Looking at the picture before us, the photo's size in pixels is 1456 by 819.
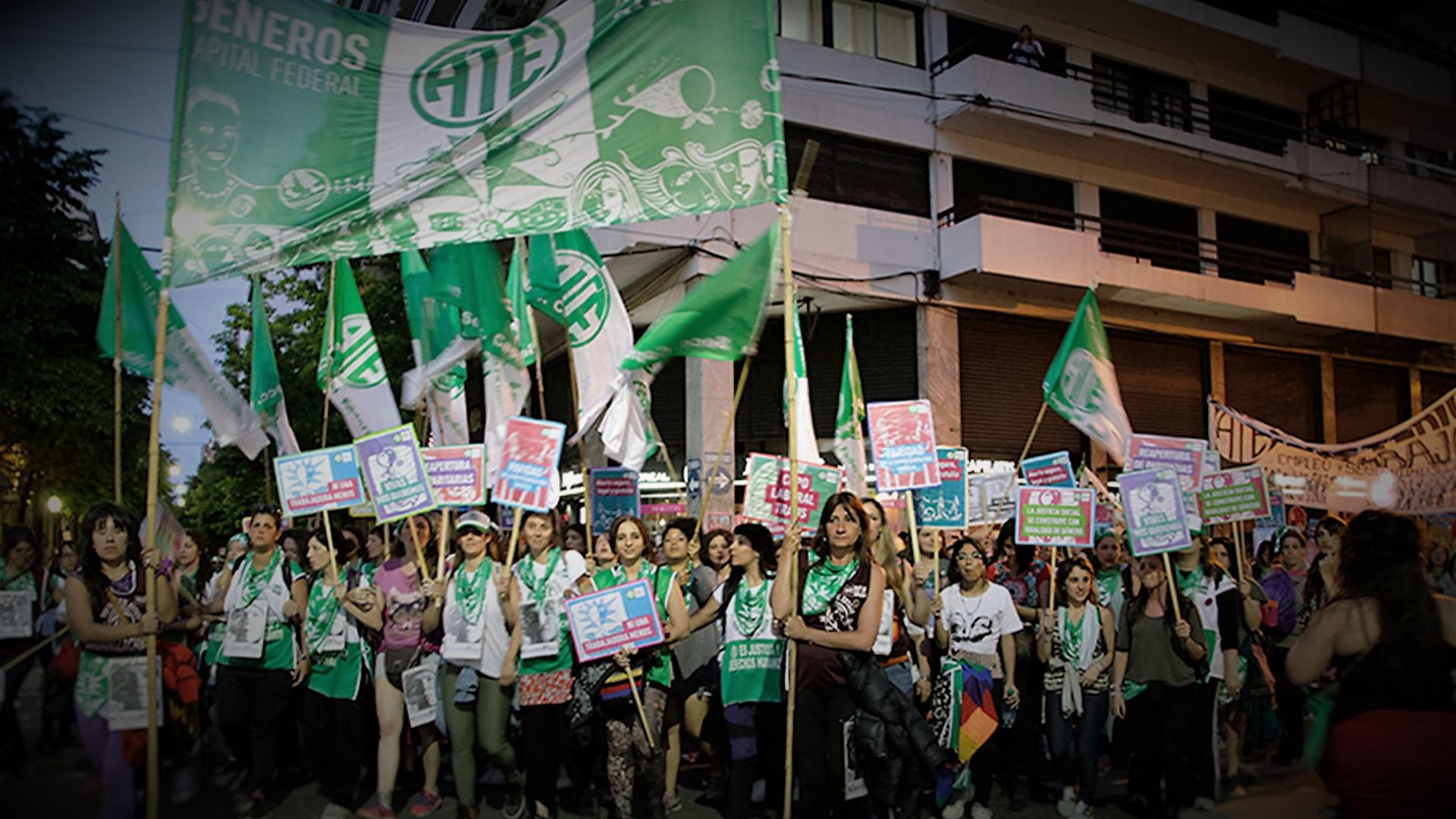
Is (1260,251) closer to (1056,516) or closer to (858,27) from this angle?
(858,27)

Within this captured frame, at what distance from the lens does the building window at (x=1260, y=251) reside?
2108 centimetres

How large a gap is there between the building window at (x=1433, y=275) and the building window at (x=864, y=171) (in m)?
15.1

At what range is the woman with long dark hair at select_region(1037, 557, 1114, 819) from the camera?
7082 mm

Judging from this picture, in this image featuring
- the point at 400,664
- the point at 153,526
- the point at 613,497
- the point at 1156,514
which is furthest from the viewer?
the point at 613,497

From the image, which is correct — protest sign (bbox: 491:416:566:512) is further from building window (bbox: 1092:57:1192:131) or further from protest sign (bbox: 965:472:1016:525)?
building window (bbox: 1092:57:1192:131)

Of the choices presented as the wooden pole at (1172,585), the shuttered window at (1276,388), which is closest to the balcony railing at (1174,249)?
the shuttered window at (1276,388)

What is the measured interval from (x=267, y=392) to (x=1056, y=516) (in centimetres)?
659

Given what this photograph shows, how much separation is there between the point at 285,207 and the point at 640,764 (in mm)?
3970

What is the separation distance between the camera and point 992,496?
42.7 ft

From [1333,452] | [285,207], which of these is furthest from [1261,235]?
[285,207]

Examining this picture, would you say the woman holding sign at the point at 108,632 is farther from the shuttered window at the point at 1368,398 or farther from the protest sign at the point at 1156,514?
the shuttered window at the point at 1368,398

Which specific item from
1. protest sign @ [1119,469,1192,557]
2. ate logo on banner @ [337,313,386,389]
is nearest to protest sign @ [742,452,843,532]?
protest sign @ [1119,469,1192,557]

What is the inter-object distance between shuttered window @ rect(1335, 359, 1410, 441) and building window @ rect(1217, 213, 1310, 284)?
2.88 metres

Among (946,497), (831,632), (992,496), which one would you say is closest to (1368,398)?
(992,496)
